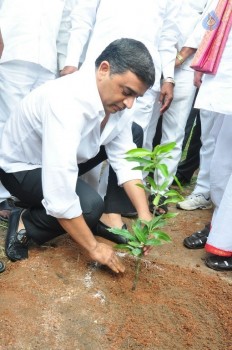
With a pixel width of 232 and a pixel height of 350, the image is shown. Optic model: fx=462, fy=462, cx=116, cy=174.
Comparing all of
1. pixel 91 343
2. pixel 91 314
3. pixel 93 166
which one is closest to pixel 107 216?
pixel 93 166

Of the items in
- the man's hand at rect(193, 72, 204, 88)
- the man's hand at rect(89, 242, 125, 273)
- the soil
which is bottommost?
the soil

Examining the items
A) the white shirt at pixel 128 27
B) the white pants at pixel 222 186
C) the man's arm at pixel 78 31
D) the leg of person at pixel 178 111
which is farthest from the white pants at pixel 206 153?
the man's arm at pixel 78 31

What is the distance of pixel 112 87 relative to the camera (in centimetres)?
223

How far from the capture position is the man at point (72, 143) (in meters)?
2.20

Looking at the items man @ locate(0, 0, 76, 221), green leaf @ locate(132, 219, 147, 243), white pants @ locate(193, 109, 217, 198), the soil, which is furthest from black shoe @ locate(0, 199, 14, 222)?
white pants @ locate(193, 109, 217, 198)

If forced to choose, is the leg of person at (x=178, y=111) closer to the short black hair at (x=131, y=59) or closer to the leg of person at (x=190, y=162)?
the leg of person at (x=190, y=162)

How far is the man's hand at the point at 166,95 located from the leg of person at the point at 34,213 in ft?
3.55

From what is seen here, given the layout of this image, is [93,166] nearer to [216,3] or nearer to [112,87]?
[112,87]

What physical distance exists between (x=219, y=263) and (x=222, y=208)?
0.33 meters

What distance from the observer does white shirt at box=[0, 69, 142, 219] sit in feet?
7.23

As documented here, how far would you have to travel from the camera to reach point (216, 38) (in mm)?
2605

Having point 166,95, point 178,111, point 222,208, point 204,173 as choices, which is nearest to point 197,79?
point 166,95

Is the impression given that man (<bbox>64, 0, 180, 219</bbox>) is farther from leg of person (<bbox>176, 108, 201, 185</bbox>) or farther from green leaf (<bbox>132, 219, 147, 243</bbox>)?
leg of person (<bbox>176, 108, 201, 185</bbox>)

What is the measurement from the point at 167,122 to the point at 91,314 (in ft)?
6.21
